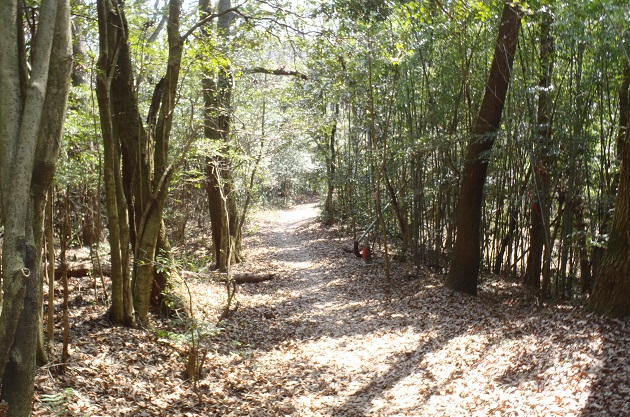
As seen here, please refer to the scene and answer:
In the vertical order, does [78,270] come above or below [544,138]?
below

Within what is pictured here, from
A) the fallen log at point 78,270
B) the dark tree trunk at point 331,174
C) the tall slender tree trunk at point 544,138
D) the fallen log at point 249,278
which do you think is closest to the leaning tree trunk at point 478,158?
the tall slender tree trunk at point 544,138

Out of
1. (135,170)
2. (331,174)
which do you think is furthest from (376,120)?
(135,170)

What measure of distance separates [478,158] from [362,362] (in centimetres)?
464

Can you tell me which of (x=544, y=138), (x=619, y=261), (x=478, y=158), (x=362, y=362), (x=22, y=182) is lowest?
(x=362, y=362)

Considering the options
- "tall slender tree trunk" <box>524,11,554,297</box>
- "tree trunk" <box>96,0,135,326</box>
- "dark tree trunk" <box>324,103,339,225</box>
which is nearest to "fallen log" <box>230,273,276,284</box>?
"tree trunk" <box>96,0,135,326</box>

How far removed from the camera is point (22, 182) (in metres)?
2.93

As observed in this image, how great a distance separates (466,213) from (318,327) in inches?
145

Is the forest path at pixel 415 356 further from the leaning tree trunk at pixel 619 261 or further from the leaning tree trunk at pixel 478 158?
the leaning tree trunk at pixel 478 158

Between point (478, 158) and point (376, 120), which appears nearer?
point (478, 158)

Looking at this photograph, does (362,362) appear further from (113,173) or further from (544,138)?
(544,138)

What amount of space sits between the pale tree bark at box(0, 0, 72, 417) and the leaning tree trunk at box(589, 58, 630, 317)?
6.00 m

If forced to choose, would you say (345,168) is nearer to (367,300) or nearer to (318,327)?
(367,300)

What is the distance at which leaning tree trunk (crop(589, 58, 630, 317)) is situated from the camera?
6004 mm

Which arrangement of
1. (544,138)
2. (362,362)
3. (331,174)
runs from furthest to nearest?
(331,174), (544,138), (362,362)
